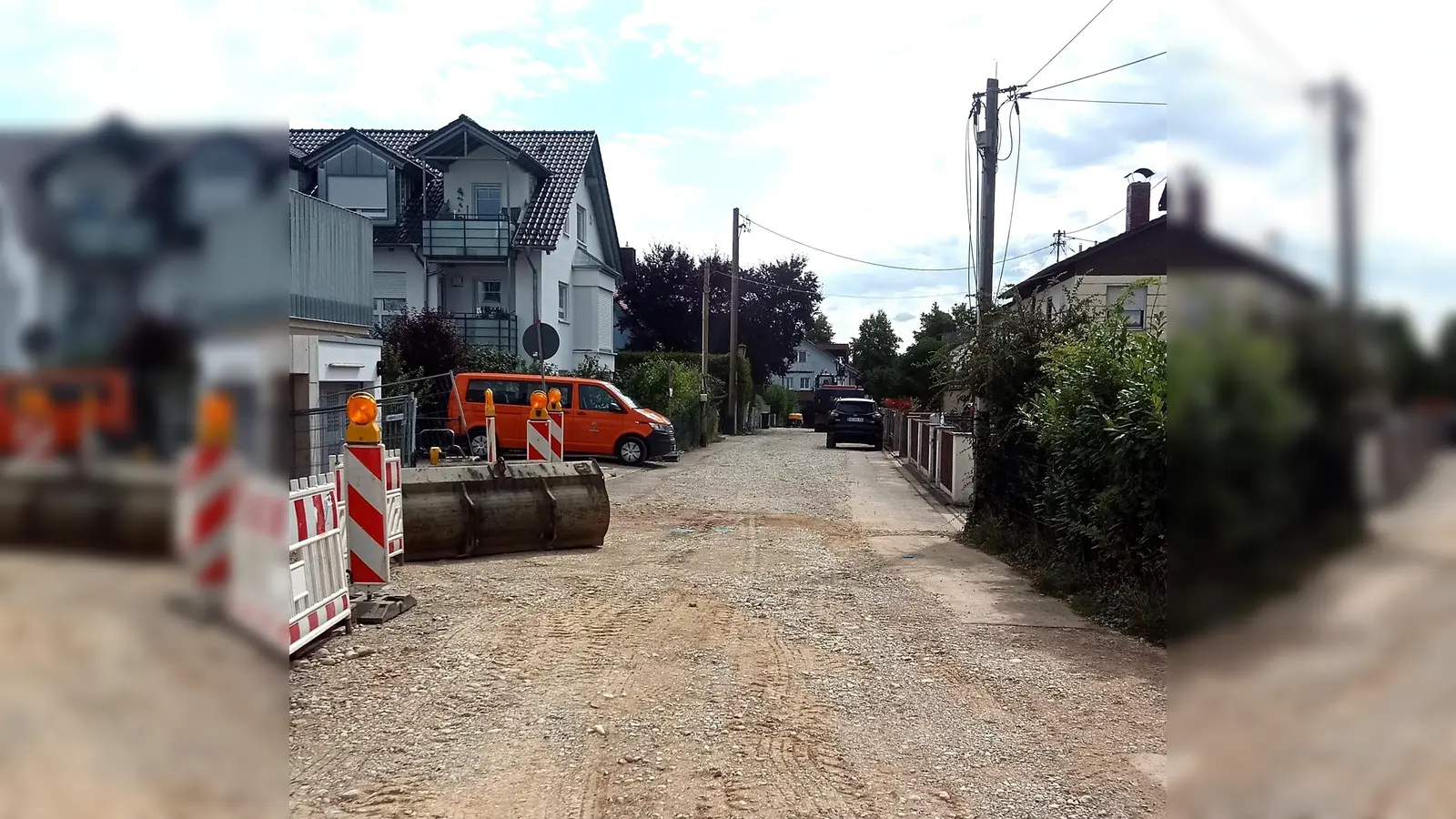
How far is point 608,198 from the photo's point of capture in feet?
113

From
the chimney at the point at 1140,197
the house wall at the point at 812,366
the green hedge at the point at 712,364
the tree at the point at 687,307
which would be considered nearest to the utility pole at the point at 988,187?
the chimney at the point at 1140,197

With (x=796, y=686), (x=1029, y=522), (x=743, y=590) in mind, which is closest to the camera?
(x=796, y=686)

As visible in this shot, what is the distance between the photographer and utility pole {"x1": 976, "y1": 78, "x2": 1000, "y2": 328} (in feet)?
44.7

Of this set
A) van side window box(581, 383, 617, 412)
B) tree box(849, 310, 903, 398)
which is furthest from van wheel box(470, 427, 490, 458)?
tree box(849, 310, 903, 398)

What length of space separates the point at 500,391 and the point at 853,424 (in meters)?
14.1
